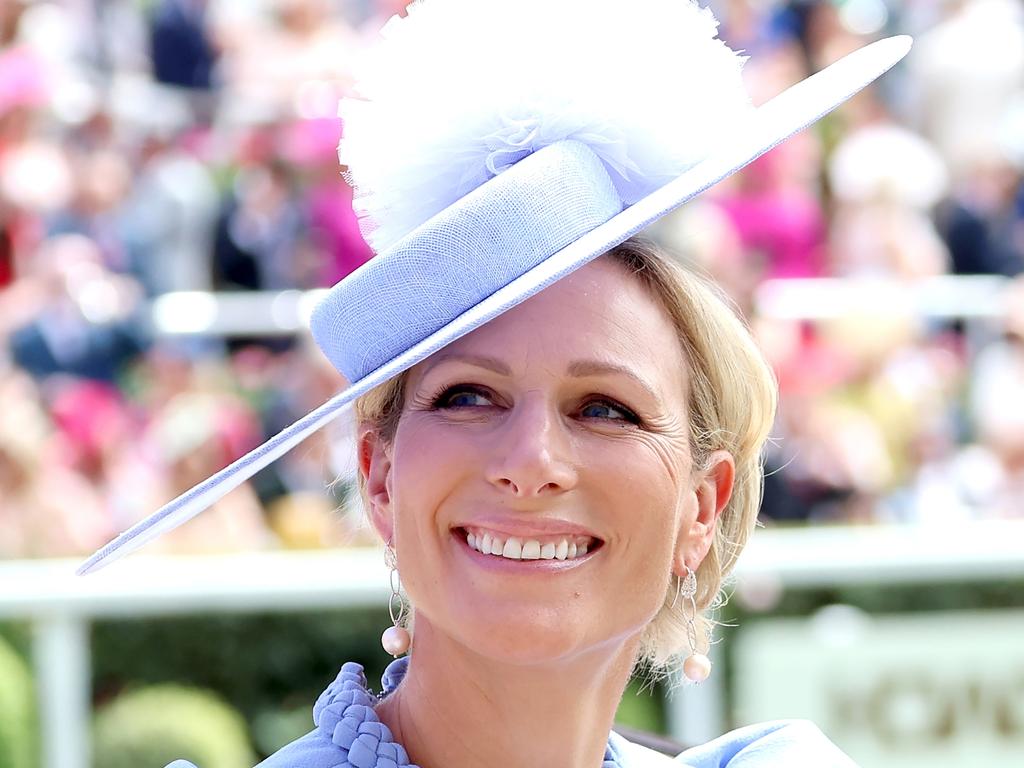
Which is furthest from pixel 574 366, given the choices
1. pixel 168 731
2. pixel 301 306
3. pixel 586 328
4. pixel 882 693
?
pixel 301 306

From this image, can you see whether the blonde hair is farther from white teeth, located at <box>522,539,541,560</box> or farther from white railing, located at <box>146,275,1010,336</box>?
white railing, located at <box>146,275,1010,336</box>

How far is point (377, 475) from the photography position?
6.85 feet

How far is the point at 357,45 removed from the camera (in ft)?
26.2

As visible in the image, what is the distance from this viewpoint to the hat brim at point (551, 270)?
5.85 feet

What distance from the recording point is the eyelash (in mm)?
1926

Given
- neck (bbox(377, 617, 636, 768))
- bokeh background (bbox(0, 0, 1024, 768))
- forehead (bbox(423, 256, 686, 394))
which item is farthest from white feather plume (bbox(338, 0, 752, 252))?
bokeh background (bbox(0, 0, 1024, 768))

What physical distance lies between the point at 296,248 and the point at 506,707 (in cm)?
524

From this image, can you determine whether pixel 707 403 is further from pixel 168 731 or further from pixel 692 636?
pixel 168 731

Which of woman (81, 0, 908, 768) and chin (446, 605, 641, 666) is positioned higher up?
woman (81, 0, 908, 768)

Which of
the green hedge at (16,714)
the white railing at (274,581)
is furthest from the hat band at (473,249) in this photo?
the green hedge at (16,714)

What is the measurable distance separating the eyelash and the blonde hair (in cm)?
10

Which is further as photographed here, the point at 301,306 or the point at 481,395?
the point at 301,306

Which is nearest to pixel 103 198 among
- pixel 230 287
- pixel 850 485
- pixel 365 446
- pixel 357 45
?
pixel 230 287

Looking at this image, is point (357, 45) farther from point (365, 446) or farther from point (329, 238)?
point (365, 446)
